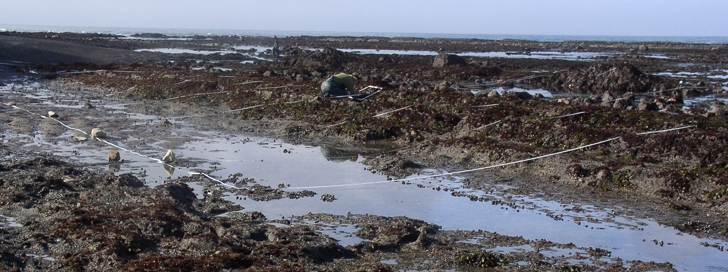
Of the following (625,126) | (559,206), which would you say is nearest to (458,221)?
(559,206)

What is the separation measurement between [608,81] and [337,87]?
14.1 meters

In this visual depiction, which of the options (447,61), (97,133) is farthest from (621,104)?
(447,61)

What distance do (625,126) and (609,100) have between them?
6.32 meters

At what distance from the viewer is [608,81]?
28.5m

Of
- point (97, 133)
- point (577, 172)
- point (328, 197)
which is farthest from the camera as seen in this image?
point (97, 133)

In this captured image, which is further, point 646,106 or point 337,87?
point 337,87

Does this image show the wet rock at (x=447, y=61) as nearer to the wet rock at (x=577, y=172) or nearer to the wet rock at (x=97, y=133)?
the wet rock at (x=97, y=133)

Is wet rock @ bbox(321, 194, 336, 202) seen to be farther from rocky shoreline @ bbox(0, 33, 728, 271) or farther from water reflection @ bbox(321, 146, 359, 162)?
water reflection @ bbox(321, 146, 359, 162)

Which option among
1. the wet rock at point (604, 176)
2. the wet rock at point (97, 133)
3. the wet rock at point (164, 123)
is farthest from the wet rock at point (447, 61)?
the wet rock at point (604, 176)

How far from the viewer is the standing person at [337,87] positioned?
19375 mm

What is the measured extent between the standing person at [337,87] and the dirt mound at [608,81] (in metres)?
12.0

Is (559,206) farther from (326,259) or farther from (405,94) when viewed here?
(405,94)

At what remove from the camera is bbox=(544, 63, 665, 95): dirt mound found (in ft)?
90.8

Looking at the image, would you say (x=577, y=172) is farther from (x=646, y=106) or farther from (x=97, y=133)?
(x=97, y=133)
